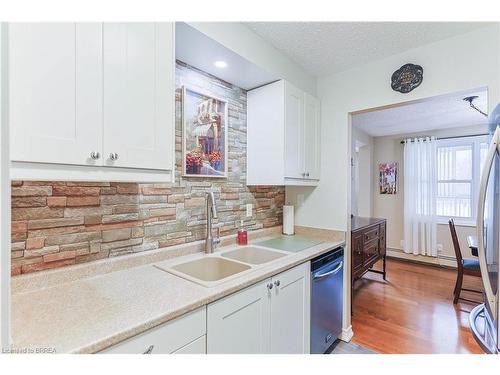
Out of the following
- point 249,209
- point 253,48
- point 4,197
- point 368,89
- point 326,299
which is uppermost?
point 253,48

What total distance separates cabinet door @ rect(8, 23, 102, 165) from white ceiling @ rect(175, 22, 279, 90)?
0.55 m

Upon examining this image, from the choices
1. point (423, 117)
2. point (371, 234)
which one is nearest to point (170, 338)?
point (371, 234)

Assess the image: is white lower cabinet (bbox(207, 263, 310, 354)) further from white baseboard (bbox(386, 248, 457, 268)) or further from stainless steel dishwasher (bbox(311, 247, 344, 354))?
→ white baseboard (bbox(386, 248, 457, 268))

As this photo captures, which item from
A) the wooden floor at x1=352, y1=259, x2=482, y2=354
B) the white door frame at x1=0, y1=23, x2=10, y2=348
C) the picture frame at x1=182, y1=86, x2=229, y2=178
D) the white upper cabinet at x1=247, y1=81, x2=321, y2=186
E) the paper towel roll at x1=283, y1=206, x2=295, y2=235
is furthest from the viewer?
the paper towel roll at x1=283, y1=206, x2=295, y2=235

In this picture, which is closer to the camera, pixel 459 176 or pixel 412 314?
pixel 412 314

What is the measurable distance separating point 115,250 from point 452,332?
2945 millimetres

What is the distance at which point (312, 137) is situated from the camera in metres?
2.26

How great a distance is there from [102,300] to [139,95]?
0.87 m

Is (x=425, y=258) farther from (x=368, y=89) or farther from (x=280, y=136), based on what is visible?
(x=280, y=136)

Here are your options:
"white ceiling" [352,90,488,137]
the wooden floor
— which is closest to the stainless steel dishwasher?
the wooden floor

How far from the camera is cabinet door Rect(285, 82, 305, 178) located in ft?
6.48

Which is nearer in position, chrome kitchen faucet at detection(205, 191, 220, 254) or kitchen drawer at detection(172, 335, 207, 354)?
kitchen drawer at detection(172, 335, 207, 354)

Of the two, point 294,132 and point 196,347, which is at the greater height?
point 294,132
